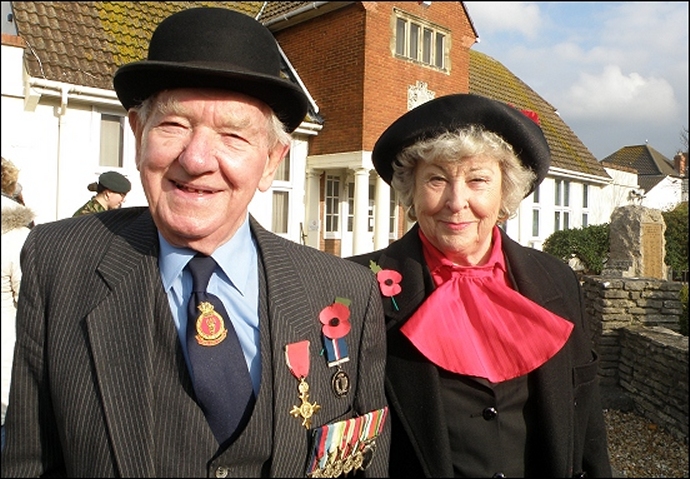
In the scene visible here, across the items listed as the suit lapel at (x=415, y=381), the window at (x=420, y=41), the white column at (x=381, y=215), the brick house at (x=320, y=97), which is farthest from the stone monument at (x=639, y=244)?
the suit lapel at (x=415, y=381)

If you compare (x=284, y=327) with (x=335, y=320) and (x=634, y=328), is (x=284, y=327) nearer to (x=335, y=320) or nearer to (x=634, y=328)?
(x=335, y=320)

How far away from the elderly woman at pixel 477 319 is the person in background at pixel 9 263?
1.23 m

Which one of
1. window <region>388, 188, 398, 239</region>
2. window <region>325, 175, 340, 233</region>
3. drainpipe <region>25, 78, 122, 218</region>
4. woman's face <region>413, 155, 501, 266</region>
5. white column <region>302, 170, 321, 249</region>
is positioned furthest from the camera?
window <region>388, 188, 398, 239</region>

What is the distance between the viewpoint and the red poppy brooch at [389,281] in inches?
83.9

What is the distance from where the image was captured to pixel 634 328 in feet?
19.3

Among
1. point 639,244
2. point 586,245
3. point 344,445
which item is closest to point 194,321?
point 344,445

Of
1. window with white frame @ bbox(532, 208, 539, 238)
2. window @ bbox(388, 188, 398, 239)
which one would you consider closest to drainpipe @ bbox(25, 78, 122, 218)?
window @ bbox(388, 188, 398, 239)

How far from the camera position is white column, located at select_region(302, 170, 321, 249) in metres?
11.9

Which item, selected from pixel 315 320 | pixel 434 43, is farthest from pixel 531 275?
pixel 434 43

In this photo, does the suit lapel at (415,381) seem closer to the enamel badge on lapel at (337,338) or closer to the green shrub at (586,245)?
the enamel badge on lapel at (337,338)

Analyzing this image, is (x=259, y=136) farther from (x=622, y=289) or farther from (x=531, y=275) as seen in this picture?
(x=622, y=289)

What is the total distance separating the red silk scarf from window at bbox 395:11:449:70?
9.79m

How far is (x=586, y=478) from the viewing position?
2.13 m

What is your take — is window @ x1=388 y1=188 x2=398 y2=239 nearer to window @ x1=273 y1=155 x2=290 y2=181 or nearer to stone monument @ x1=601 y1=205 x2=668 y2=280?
window @ x1=273 y1=155 x2=290 y2=181
